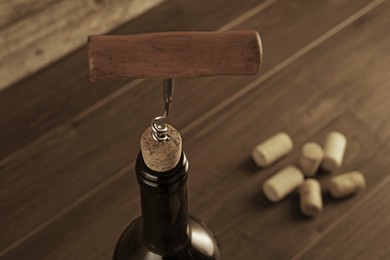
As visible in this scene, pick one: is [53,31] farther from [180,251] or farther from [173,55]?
[173,55]

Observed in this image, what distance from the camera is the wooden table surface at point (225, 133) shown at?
3.51 feet

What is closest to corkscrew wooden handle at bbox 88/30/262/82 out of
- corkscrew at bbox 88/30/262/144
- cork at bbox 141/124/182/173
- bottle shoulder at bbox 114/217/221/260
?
corkscrew at bbox 88/30/262/144

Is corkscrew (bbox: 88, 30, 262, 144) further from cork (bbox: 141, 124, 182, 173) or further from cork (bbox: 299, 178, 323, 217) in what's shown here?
cork (bbox: 299, 178, 323, 217)

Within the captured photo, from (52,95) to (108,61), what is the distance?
679 millimetres

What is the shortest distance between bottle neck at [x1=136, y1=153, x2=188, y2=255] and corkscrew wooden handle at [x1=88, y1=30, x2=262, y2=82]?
4.9 inches

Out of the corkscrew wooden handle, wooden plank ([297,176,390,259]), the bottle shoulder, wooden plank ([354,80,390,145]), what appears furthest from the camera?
wooden plank ([354,80,390,145])

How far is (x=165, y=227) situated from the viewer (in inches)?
A: 29.6

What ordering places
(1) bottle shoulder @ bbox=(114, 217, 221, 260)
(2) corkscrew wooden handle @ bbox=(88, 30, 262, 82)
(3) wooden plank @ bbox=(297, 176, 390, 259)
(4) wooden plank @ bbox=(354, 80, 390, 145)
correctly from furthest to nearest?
(4) wooden plank @ bbox=(354, 80, 390, 145) < (3) wooden plank @ bbox=(297, 176, 390, 259) < (1) bottle shoulder @ bbox=(114, 217, 221, 260) < (2) corkscrew wooden handle @ bbox=(88, 30, 262, 82)

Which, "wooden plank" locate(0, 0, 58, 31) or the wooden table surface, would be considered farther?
"wooden plank" locate(0, 0, 58, 31)

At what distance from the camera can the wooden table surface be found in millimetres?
1070

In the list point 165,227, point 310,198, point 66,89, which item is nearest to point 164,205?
point 165,227

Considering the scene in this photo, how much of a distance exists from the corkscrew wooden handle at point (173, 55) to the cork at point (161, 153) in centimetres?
11

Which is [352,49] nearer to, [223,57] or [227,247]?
[227,247]

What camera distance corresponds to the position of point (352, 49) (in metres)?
1.33
